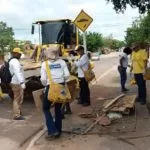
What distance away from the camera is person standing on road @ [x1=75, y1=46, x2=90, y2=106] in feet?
48.1

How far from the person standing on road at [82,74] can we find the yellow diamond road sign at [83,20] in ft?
8.17

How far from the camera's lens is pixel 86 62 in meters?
14.8

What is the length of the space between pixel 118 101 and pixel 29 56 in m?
6.82

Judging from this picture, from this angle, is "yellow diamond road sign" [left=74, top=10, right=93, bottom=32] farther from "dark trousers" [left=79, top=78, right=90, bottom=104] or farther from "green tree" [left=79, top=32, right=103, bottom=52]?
"green tree" [left=79, top=32, right=103, bottom=52]

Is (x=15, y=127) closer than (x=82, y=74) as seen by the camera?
Yes

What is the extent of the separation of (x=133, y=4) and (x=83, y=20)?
342cm

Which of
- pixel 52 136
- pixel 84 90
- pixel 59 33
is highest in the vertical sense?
pixel 59 33

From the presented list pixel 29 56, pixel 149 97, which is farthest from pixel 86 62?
pixel 29 56

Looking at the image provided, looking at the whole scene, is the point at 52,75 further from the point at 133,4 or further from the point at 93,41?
the point at 93,41

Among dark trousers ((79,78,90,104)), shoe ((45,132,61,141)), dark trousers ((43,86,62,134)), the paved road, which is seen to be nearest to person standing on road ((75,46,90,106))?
dark trousers ((79,78,90,104))

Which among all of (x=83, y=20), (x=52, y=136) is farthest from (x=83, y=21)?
(x=52, y=136)

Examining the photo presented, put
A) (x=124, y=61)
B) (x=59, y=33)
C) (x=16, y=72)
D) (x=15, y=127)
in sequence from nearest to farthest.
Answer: (x=15, y=127) < (x=16, y=72) < (x=124, y=61) < (x=59, y=33)

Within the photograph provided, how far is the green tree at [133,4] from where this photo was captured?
1398 cm

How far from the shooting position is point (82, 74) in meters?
14.8
